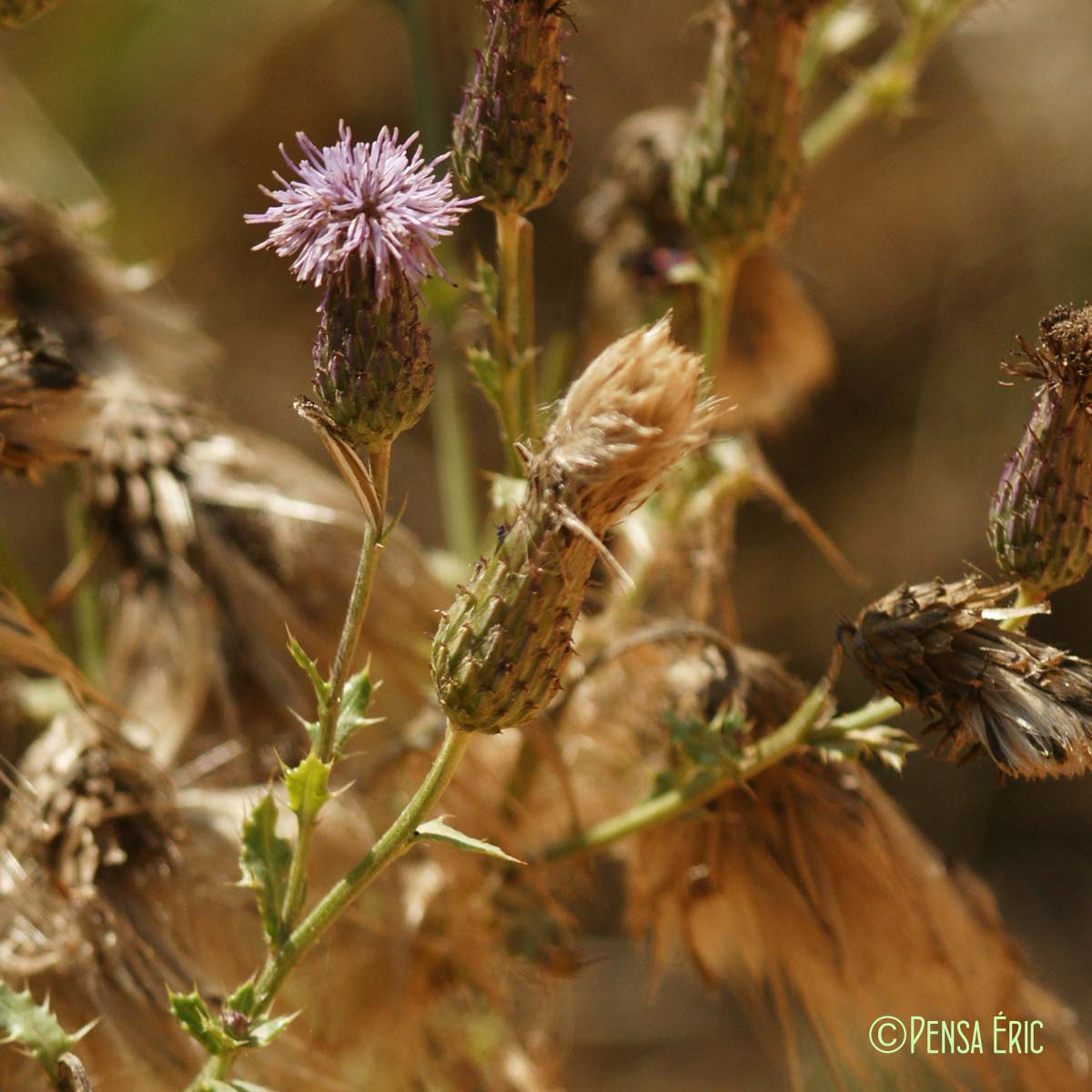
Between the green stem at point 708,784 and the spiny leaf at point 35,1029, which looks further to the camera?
the green stem at point 708,784

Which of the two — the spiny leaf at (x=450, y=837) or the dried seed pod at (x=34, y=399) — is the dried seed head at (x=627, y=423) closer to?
the spiny leaf at (x=450, y=837)

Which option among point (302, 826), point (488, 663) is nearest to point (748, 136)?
point (488, 663)

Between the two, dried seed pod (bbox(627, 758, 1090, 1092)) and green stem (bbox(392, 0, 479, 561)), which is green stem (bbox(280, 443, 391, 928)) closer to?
dried seed pod (bbox(627, 758, 1090, 1092))

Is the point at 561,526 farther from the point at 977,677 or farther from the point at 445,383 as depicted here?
the point at 445,383

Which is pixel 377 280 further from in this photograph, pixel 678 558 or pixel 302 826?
pixel 678 558

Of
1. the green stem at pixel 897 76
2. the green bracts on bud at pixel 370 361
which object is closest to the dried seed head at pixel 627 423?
the green bracts on bud at pixel 370 361

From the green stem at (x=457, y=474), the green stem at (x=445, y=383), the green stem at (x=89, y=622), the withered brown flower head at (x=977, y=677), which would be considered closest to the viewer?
the withered brown flower head at (x=977, y=677)
